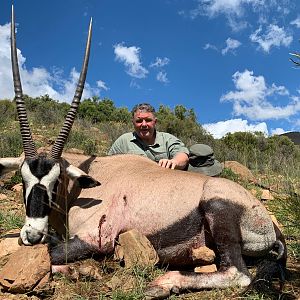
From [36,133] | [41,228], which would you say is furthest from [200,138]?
[41,228]

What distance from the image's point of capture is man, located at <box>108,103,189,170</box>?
5.81 meters

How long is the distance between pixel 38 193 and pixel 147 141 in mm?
2735

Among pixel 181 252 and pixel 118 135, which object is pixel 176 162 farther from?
pixel 118 135

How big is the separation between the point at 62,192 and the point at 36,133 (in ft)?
29.7

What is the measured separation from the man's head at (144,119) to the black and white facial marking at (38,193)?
2192mm

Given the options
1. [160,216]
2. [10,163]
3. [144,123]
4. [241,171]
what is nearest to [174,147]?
[144,123]

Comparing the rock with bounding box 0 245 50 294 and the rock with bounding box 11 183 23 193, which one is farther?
the rock with bounding box 11 183 23 193

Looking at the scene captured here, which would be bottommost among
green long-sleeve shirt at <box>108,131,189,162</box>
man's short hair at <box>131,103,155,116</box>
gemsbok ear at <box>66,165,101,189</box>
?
gemsbok ear at <box>66,165,101,189</box>

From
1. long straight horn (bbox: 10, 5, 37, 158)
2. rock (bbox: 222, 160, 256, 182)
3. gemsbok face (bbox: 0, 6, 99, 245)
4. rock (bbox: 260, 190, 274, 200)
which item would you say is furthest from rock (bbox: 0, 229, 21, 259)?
rock (bbox: 222, 160, 256, 182)

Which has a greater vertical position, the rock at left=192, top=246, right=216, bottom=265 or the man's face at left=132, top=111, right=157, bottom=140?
the man's face at left=132, top=111, right=157, bottom=140

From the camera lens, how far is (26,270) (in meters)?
3.11

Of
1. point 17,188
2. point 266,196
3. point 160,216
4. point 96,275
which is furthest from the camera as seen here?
point 266,196

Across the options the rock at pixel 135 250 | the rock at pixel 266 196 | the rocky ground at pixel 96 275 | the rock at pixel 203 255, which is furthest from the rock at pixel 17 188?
the rock at pixel 266 196

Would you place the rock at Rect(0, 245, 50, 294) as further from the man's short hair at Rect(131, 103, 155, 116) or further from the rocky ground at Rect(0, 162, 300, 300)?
the man's short hair at Rect(131, 103, 155, 116)
